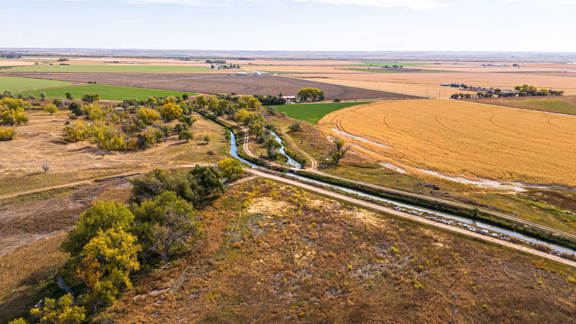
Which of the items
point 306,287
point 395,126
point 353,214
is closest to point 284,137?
point 395,126

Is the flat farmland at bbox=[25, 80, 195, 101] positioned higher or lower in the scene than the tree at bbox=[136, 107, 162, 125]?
higher

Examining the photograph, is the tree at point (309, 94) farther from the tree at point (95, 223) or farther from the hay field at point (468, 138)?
the tree at point (95, 223)

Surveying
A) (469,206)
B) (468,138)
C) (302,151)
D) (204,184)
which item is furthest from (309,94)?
(469,206)

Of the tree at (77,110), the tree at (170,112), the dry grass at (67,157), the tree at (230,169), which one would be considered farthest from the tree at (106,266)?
the tree at (77,110)

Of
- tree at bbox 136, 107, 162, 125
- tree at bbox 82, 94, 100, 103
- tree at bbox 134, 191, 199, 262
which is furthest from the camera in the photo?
tree at bbox 82, 94, 100, 103

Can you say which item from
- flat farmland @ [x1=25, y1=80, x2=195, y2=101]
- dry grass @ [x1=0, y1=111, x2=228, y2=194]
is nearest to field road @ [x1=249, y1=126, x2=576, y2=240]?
dry grass @ [x1=0, y1=111, x2=228, y2=194]

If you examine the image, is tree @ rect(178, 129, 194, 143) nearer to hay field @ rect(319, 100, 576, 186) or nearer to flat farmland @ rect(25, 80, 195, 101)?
hay field @ rect(319, 100, 576, 186)

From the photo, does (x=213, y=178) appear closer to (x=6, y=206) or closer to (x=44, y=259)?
(x=44, y=259)
